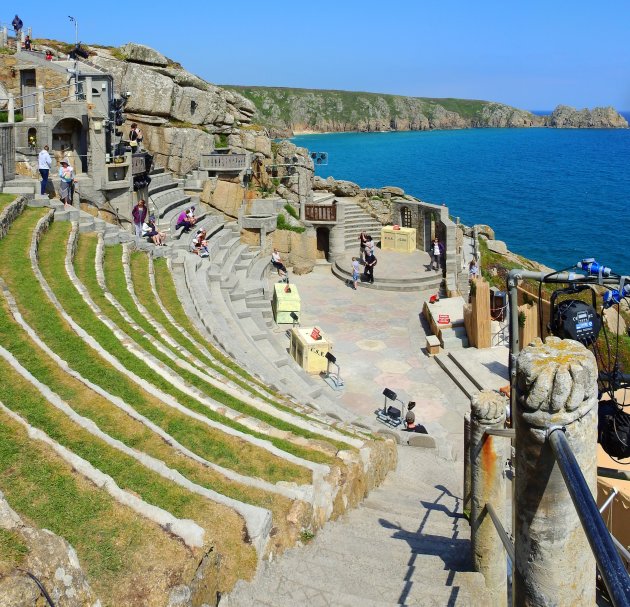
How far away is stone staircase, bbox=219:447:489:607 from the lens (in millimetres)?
7055

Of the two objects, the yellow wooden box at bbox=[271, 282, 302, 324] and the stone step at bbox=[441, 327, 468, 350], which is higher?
the yellow wooden box at bbox=[271, 282, 302, 324]

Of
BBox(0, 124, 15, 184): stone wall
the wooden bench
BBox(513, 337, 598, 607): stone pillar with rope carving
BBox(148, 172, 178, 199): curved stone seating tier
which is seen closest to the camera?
BBox(513, 337, 598, 607): stone pillar with rope carving

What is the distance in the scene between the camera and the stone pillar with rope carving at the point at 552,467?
4.72m

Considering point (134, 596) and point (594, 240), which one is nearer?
point (134, 596)

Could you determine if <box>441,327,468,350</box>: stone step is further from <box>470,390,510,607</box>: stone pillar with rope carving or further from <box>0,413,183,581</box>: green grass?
<box>0,413,183,581</box>: green grass

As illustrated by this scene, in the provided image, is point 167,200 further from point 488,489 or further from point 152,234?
point 488,489

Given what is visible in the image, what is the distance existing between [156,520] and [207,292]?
51.0ft

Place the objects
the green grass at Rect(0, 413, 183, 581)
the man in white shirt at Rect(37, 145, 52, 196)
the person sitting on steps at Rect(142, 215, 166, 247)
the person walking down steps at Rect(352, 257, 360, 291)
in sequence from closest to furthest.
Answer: the green grass at Rect(0, 413, 183, 581), the man in white shirt at Rect(37, 145, 52, 196), the person sitting on steps at Rect(142, 215, 166, 247), the person walking down steps at Rect(352, 257, 360, 291)

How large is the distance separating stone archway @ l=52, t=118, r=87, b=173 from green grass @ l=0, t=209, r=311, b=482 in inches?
519

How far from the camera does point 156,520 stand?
719 cm

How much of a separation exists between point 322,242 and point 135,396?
2825cm

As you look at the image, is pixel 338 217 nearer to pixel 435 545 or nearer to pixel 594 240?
pixel 435 545

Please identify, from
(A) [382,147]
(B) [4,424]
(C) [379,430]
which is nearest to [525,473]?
(B) [4,424]

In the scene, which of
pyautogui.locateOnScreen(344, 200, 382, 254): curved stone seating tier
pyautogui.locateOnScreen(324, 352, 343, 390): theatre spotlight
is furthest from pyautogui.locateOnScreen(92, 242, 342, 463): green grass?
pyautogui.locateOnScreen(344, 200, 382, 254): curved stone seating tier
